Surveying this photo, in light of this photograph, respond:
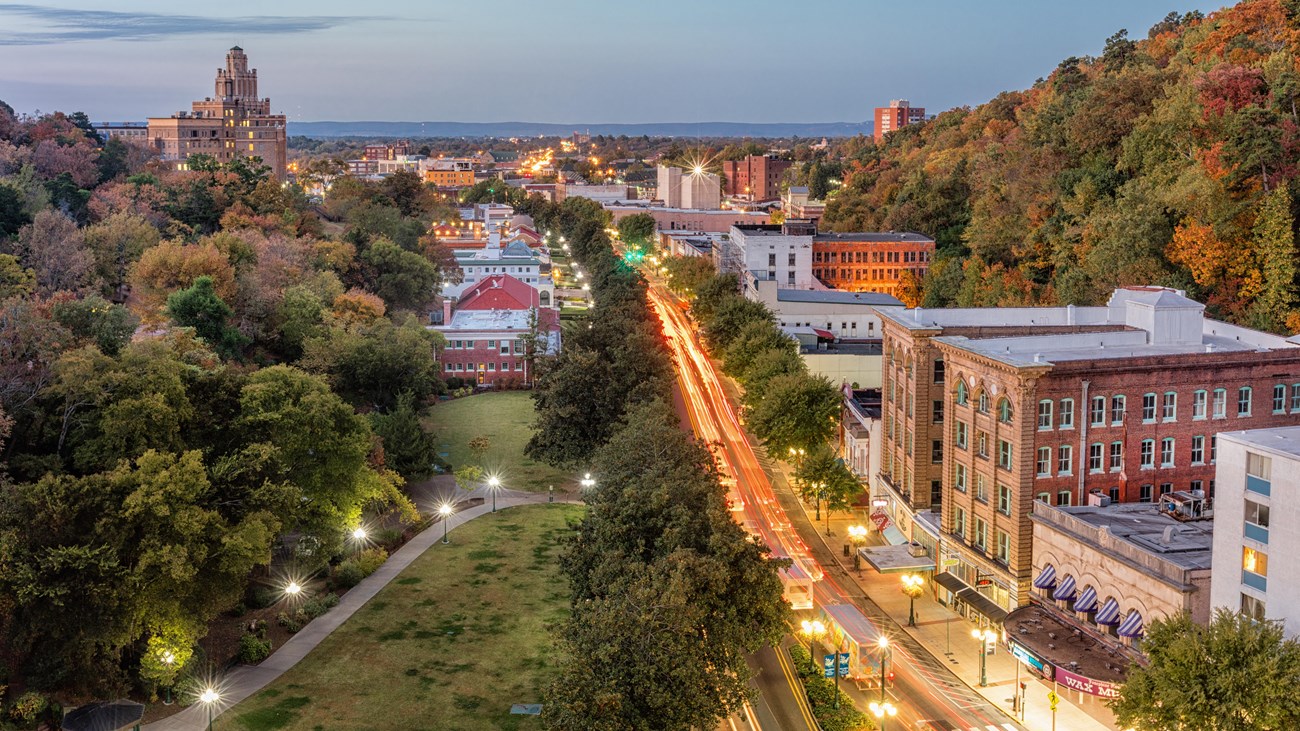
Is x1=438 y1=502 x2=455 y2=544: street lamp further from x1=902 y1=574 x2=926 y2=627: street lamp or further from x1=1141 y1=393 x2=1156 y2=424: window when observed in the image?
x1=1141 y1=393 x2=1156 y2=424: window

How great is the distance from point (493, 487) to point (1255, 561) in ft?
137

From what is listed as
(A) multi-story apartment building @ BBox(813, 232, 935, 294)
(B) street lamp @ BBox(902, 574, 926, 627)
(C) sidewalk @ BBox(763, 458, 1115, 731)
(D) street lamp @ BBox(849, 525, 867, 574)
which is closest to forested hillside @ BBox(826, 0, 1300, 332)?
(A) multi-story apartment building @ BBox(813, 232, 935, 294)

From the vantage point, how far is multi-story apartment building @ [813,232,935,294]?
4820 inches

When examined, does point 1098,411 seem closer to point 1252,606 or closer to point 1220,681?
point 1252,606

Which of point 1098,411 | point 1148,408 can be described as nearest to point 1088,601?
point 1098,411

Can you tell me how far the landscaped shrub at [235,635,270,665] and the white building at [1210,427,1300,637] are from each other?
107ft

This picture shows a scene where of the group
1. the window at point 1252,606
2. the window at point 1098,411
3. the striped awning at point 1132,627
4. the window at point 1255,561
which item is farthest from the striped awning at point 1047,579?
the window at point 1255,561

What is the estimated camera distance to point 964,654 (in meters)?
43.7

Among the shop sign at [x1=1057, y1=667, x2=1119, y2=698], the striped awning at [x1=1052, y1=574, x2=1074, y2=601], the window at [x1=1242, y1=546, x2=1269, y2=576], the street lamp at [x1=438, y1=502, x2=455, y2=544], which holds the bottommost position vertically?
the street lamp at [x1=438, y1=502, x2=455, y2=544]

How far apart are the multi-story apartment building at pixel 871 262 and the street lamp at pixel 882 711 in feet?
284

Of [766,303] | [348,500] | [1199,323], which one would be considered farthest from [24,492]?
[766,303]

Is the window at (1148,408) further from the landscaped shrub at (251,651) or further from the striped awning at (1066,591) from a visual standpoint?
the landscaped shrub at (251,651)

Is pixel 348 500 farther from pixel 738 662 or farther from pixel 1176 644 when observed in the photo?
pixel 1176 644

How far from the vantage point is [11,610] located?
37.1m
